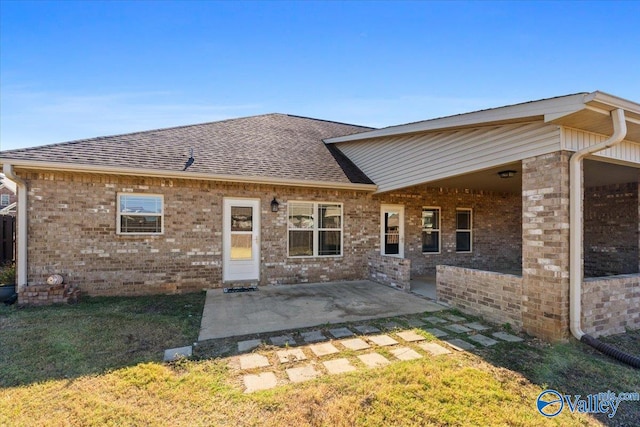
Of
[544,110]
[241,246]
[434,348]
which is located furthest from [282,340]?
[544,110]

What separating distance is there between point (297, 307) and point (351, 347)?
2089 mm

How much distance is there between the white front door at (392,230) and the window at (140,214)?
240 inches

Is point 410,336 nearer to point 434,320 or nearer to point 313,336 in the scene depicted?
point 434,320

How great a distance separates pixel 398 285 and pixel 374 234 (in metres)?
1.87

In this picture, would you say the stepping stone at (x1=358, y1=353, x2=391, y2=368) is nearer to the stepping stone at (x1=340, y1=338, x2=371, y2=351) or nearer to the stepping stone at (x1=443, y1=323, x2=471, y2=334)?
the stepping stone at (x1=340, y1=338, x2=371, y2=351)

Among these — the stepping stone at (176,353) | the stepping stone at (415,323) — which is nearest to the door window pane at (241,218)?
the stepping stone at (176,353)

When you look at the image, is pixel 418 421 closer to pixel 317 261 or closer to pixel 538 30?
pixel 317 261

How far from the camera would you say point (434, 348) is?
4.00m

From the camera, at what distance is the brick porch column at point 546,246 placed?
4352 mm

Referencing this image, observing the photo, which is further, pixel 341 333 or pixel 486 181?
pixel 486 181

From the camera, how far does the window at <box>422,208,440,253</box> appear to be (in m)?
9.82

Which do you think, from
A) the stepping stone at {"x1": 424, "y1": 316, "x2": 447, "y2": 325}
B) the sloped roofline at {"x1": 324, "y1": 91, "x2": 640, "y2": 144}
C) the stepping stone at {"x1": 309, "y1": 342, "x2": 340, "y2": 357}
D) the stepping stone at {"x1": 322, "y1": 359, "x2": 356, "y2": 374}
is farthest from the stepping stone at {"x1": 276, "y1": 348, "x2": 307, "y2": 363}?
the sloped roofline at {"x1": 324, "y1": 91, "x2": 640, "y2": 144}

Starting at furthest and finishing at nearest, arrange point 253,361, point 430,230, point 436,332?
point 430,230, point 436,332, point 253,361

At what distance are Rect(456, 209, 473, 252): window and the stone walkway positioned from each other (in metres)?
5.67
